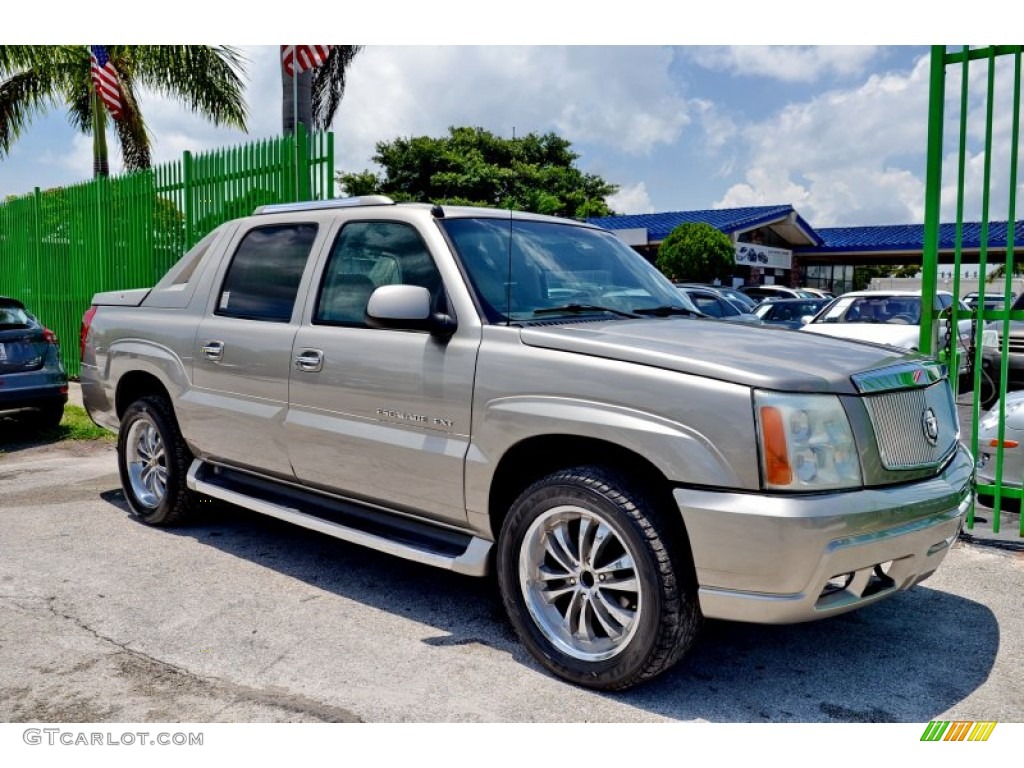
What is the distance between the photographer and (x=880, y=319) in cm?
1216

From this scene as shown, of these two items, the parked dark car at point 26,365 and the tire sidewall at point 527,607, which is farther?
the parked dark car at point 26,365

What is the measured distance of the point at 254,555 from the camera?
5.17 metres

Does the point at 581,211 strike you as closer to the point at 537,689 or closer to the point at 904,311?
the point at 904,311

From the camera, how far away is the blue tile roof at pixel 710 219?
105 feet

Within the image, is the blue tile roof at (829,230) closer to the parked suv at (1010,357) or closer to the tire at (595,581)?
the parked suv at (1010,357)

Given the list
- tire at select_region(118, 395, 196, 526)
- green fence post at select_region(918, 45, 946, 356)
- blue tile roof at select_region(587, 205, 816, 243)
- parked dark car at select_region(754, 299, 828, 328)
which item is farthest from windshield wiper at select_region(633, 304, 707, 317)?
blue tile roof at select_region(587, 205, 816, 243)

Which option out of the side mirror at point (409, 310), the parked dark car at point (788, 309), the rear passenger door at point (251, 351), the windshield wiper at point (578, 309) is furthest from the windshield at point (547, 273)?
the parked dark car at point (788, 309)

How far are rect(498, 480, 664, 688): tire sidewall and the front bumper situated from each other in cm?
19

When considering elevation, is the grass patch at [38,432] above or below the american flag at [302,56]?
below

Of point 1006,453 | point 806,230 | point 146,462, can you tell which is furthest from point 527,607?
point 806,230

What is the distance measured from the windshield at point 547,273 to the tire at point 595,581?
874 mm

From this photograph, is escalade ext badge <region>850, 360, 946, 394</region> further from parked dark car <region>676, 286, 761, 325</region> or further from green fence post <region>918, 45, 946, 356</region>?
parked dark car <region>676, 286, 761, 325</region>

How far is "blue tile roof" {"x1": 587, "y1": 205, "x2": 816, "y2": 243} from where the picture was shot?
32.1 m

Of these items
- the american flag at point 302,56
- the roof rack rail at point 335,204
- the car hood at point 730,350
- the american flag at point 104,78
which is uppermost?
the american flag at point 104,78
